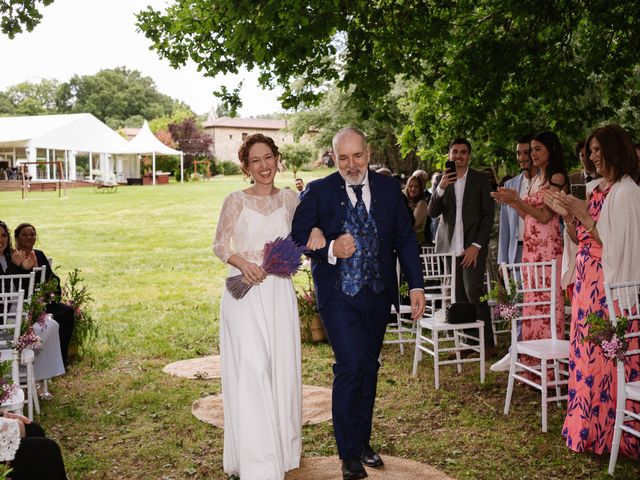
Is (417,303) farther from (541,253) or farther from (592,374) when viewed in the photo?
(541,253)

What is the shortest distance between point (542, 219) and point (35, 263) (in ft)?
15.6

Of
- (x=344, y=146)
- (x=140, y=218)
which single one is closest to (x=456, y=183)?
(x=344, y=146)

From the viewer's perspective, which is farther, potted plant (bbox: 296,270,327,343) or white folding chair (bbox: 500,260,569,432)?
potted plant (bbox: 296,270,327,343)

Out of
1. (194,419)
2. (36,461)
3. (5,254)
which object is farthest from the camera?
(5,254)

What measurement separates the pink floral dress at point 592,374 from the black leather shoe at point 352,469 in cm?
155

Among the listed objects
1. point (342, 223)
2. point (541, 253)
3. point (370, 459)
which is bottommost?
point (370, 459)

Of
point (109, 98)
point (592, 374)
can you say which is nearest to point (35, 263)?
point (592, 374)

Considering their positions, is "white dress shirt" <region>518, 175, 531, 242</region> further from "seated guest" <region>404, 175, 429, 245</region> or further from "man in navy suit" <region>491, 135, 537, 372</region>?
"seated guest" <region>404, 175, 429, 245</region>

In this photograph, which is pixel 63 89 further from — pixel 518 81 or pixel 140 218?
pixel 518 81

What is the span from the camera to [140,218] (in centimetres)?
2823

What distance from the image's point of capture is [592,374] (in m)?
4.98

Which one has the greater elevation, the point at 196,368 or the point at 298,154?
the point at 298,154

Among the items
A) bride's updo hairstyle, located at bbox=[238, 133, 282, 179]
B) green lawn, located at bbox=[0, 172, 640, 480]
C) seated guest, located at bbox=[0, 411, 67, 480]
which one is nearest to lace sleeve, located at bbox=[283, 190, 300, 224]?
bride's updo hairstyle, located at bbox=[238, 133, 282, 179]

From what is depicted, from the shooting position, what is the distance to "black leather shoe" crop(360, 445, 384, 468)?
15.9ft
